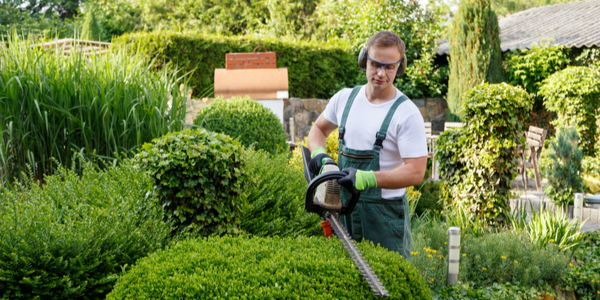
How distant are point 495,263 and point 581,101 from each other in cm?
677

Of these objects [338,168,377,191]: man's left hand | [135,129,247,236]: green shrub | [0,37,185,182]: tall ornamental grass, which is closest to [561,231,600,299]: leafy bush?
[338,168,377,191]: man's left hand

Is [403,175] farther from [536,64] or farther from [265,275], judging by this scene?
[536,64]

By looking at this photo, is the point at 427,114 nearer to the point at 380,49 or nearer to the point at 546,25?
the point at 546,25

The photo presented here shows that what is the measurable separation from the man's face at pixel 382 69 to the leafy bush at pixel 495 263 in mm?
1717

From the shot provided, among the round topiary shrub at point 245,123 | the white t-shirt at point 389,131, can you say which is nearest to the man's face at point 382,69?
the white t-shirt at point 389,131

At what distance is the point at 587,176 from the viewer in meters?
8.02

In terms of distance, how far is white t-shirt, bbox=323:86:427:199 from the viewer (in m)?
2.07

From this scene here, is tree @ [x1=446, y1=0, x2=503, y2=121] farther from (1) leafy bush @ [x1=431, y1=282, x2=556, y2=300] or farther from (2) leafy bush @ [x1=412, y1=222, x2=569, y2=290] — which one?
(1) leafy bush @ [x1=431, y1=282, x2=556, y2=300]

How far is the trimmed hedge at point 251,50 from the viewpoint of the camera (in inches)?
374

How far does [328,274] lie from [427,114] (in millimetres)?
10806

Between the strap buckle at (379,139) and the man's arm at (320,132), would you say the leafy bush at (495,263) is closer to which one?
the man's arm at (320,132)

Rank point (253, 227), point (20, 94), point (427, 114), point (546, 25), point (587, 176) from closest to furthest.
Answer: point (253, 227)
point (20, 94)
point (587, 176)
point (427, 114)
point (546, 25)

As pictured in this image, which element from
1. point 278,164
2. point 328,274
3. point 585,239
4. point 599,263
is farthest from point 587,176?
point 328,274

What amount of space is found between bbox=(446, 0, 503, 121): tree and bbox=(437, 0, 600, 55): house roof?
1191 millimetres
